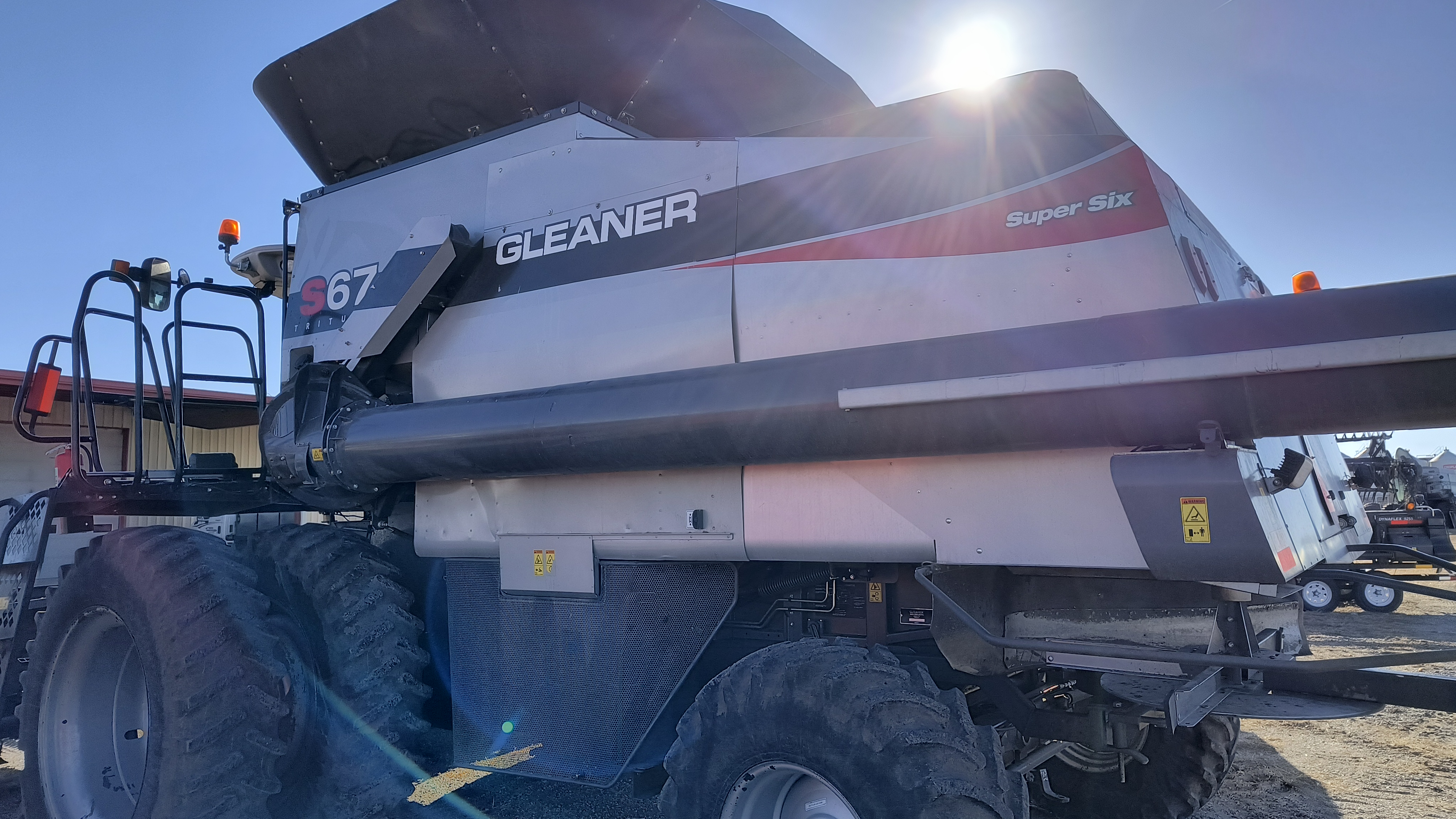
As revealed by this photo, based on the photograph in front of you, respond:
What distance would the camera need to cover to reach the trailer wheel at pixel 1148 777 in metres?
4.05

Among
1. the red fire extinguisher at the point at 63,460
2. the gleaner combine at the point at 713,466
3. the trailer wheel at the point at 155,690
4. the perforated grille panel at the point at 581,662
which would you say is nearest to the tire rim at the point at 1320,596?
the gleaner combine at the point at 713,466

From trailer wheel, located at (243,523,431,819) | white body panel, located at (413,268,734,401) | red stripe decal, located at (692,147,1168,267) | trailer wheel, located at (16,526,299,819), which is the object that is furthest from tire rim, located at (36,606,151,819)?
red stripe decal, located at (692,147,1168,267)

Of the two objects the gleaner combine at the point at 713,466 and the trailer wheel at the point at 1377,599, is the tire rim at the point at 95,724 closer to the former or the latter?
the gleaner combine at the point at 713,466

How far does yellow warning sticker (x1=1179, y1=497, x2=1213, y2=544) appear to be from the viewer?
235 cm

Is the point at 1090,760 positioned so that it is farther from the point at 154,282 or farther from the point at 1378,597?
the point at 1378,597

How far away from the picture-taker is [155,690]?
3.81 m

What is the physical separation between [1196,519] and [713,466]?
5.13 ft

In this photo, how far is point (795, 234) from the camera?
3260 mm

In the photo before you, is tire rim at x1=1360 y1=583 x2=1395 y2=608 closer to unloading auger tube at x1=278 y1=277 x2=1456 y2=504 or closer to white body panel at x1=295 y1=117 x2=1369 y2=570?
white body panel at x1=295 y1=117 x2=1369 y2=570

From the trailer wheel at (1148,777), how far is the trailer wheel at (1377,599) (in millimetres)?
10848

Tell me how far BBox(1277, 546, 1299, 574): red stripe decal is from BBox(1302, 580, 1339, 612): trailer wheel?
11940mm

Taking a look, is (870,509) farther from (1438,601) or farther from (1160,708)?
(1438,601)

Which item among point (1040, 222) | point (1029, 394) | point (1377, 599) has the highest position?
point (1040, 222)

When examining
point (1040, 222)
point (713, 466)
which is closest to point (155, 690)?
point (713, 466)
